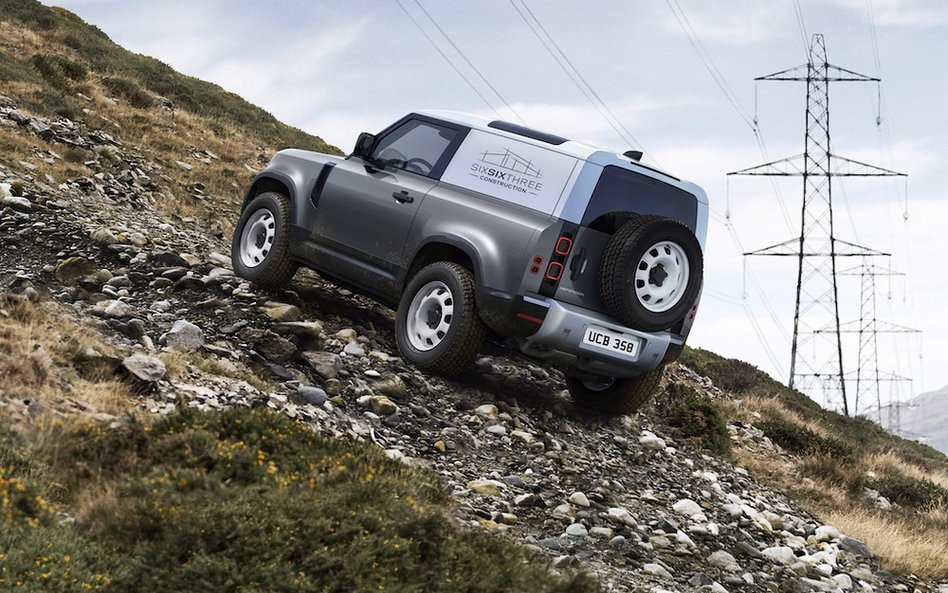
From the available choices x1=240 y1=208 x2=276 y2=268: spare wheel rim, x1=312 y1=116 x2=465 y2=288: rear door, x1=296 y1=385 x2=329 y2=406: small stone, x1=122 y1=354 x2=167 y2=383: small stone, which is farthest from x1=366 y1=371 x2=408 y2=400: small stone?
x1=240 y1=208 x2=276 y2=268: spare wheel rim

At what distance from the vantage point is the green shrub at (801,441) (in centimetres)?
1326

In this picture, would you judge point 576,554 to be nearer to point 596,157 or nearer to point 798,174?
point 596,157

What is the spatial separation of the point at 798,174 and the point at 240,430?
27.2 m

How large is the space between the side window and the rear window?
158 cm

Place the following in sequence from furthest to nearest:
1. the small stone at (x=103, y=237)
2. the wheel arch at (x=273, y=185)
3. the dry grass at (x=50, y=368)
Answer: the small stone at (x=103, y=237), the wheel arch at (x=273, y=185), the dry grass at (x=50, y=368)

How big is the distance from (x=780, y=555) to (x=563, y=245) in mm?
2910

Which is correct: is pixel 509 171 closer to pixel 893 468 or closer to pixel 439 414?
pixel 439 414

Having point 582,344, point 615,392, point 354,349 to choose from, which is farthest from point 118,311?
point 615,392

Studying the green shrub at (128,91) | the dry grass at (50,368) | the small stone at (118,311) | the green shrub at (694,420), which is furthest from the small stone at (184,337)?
the green shrub at (128,91)

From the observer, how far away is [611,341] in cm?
827

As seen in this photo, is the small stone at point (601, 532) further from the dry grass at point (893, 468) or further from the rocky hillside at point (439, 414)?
the dry grass at point (893, 468)

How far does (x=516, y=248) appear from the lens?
8.07m

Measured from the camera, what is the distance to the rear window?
319 inches

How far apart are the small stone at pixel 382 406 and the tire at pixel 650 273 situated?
1.93 meters
